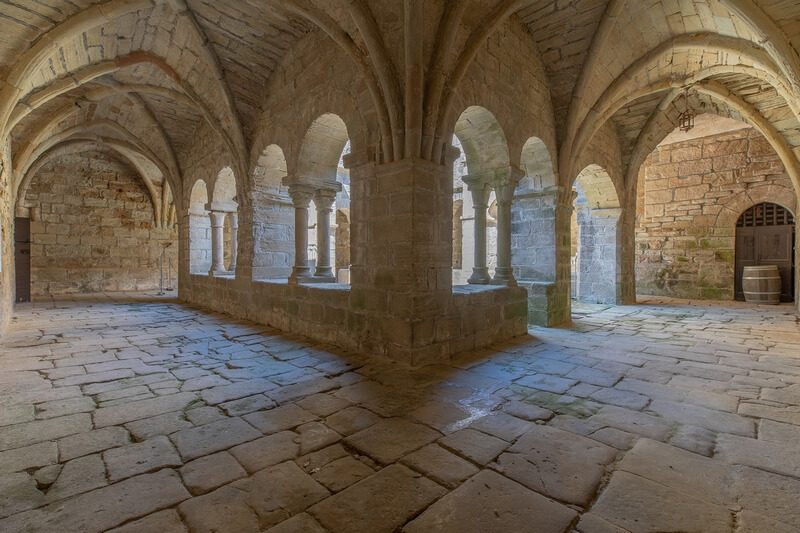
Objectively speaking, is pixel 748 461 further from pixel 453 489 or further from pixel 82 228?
pixel 82 228

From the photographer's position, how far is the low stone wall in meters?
3.29

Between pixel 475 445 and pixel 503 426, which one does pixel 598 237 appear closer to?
pixel 503 426

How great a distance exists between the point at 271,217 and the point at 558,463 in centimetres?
502

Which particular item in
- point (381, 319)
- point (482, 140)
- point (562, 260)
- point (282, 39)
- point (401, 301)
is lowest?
point (381, 319)

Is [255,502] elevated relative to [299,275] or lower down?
lower down

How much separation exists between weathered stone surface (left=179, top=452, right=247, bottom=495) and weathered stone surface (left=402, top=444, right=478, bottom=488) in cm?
73

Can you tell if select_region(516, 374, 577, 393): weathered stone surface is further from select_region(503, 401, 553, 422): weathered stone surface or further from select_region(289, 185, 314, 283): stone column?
select_region(289, 185, 314, 283): stone column

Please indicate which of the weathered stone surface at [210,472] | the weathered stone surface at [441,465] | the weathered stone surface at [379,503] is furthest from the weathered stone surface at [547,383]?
the weathered stone surface at [210,472]

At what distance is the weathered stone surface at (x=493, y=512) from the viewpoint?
4.22 feet

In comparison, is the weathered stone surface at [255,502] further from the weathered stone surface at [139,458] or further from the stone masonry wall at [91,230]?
the stone masonry wall at [91,230]

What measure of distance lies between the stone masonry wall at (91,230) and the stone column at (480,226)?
1007 centimetres

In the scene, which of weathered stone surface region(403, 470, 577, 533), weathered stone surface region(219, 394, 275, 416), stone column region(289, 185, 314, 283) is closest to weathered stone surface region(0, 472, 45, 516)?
weathered stone surface region(219, 394, 275, 416)

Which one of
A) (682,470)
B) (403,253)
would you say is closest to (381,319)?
(403,253)

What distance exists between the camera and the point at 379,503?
1.41m
